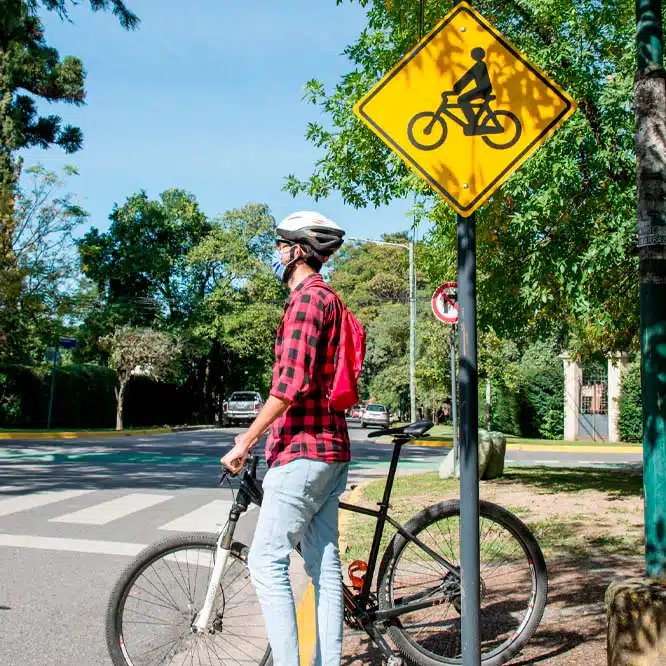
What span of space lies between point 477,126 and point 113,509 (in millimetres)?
7254

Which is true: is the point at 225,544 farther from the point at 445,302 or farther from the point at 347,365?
the point at 445,302

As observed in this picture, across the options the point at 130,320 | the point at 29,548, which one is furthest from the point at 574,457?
the point at 130,320

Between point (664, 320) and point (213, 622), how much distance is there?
220 centimetres

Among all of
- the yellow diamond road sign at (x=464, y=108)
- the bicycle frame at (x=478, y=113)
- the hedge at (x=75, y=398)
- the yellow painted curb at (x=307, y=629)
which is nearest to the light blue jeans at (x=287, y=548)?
the yellow painted curb at (x=307, y=629)

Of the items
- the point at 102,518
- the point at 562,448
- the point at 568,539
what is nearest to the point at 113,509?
the point at 102,518

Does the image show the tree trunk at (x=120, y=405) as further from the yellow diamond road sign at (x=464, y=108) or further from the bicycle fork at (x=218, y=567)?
the yellow diamond road sign at (x=464, y=108)

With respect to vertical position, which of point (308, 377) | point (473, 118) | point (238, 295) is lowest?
point (308, 377)

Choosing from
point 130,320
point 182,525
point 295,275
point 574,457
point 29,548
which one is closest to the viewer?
point 295,275

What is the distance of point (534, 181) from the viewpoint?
936 centimetres

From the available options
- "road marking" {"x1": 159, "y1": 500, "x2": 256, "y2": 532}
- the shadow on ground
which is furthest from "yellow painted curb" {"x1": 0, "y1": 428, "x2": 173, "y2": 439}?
the shadow on ground

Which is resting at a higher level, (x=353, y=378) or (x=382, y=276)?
(x=382, y=276)

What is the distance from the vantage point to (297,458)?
3121 mm

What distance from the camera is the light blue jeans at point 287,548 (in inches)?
122

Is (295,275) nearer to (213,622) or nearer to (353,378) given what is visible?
(353,378)
